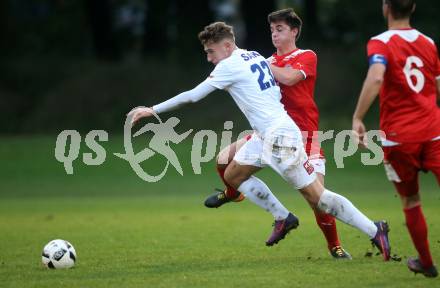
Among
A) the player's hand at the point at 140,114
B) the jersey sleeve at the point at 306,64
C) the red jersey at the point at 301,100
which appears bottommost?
the red jersey at the point at 301,100

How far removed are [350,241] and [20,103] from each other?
897 inches

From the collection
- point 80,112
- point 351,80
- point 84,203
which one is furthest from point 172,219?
point 80,112

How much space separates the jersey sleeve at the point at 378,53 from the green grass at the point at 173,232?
1.79 m

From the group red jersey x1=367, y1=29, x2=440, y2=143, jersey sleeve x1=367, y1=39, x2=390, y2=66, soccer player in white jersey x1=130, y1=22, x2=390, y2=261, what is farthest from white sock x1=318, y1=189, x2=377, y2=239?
jersey sleeve x1=367, y1=39, x2=390, y2=66

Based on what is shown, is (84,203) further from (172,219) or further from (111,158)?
(111,158)

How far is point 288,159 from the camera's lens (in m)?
8.41

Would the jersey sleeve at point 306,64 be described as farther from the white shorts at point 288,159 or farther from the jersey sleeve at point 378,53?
the jersey sleeve at point 378,53

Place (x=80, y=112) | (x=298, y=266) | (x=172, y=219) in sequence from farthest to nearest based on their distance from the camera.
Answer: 1. (x=80, y=112)
2. (x=172, y=219)
3. (x=298, y=266)

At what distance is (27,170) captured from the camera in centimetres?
2403

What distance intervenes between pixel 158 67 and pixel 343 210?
2314 cm

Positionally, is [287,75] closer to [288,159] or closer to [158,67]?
[288,159]

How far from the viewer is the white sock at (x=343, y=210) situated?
330 inches

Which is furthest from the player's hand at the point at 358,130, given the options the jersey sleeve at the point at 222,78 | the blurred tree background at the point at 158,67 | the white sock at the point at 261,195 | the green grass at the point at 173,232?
the blurred tree background at the point at 158,67

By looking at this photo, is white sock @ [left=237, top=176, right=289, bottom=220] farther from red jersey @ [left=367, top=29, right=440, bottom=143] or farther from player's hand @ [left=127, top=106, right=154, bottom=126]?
red jersey @ [left=367, top=29, right=440, bottom=143]
